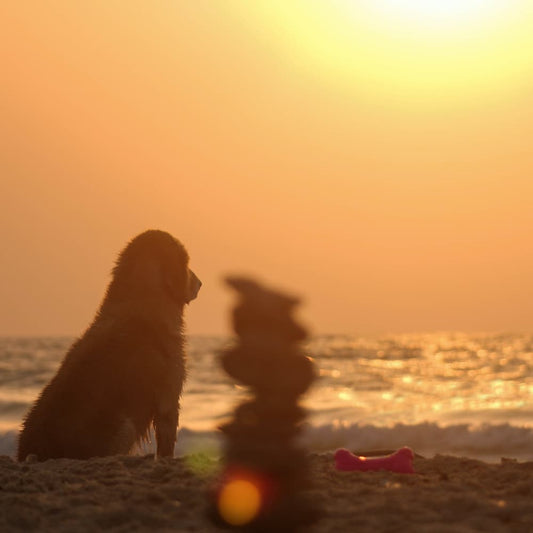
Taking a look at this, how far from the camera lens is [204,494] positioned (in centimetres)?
488

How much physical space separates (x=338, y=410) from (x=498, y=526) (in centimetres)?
1421

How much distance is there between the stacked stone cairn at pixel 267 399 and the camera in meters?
3.85

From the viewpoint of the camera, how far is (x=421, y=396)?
22.1 m

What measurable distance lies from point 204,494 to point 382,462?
159 cm

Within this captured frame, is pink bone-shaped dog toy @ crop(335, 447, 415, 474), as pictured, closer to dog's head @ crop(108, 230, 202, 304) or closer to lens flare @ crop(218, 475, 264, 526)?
lens flare @ crop(218, 475, 264, 526)

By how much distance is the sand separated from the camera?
430 centimetres

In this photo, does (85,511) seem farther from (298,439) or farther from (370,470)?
(370,470)

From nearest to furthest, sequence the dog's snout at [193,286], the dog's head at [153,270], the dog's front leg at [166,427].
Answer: the dog's front leg at [166,427]
the dog's head at [153,270]
the dog's snout at [193,286]

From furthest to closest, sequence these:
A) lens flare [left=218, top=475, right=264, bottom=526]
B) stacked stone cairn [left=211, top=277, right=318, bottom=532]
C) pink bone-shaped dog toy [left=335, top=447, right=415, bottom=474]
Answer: pink bone-shaped dog toy [left=335, top=447, right=415, bottom=474], lens flare [left=218, top=475, right=264, bottom=526], stacked stone cairn [left=211, top=277, right=318, bottom=532]

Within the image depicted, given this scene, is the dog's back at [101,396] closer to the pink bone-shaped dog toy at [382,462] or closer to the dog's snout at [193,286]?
the dog's snout at [193,286]

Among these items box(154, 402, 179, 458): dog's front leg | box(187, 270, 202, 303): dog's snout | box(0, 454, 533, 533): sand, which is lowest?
box(0, 454, 533, 533): sand

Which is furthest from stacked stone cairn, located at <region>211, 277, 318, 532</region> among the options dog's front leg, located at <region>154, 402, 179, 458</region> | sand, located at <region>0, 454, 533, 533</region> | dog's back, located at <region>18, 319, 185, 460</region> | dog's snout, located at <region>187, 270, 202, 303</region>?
dog's snout, located at <region>187, 270, 202, 303</region>

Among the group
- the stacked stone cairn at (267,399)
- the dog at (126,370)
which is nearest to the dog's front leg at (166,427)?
the dog at (126,370)

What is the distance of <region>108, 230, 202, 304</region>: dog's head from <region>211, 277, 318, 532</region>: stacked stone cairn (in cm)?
426
